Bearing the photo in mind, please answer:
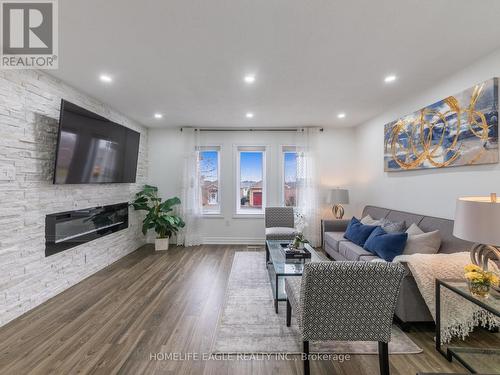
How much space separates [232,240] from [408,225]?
3522 millimetres

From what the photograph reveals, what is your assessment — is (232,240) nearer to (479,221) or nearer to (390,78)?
(390,78)

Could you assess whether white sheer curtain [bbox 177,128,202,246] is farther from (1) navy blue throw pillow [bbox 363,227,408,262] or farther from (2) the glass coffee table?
(1) navy blue throw pillow [bbox 363,227,408,262]

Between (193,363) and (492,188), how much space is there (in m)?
3.19

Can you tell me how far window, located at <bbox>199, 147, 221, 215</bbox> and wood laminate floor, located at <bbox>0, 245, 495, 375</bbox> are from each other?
7.85 ft

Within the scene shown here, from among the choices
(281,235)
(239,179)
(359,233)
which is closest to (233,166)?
(239,179)

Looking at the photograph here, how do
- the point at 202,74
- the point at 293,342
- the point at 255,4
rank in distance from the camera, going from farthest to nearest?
the point at 202,74, the point at 293,342, the point at 255,4

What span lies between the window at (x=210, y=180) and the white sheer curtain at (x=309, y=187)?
74.0 inches

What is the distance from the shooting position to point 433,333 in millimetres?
2316

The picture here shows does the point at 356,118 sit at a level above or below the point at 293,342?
above

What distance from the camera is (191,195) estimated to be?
18.1 ft

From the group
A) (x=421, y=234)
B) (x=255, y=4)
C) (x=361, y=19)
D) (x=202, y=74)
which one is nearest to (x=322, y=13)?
(x=361, y=19)

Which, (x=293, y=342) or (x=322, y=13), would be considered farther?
(x=293, y=342)

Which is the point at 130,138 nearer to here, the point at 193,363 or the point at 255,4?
the point at 255,4

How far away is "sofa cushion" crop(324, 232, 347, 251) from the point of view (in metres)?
4.02
